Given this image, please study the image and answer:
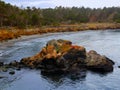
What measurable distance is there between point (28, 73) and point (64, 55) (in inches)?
301

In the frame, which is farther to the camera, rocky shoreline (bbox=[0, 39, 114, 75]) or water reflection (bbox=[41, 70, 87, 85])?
rocky shoreline (bbox=[0, 39, 114, 75])

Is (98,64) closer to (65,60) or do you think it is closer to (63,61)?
(65,60)

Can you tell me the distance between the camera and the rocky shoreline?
53.7 metres

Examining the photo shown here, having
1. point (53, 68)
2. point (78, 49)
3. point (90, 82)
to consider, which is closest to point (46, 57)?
point (53, 68)

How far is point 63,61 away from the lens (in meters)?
53.8

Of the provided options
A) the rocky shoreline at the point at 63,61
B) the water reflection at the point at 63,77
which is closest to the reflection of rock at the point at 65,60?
the rocky shoreline at the point at 63,61

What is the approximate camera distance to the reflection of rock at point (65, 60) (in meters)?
53.8

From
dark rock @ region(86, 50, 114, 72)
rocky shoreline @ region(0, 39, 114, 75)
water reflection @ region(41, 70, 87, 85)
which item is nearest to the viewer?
water reflection @ region(41, 70, 87, 85)

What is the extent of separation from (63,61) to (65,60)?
31.0 inches

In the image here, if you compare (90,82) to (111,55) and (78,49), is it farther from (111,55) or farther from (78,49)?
(111,55)

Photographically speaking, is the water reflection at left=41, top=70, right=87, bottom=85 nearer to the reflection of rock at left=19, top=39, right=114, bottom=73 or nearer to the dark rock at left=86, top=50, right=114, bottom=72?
the reflection of rock at left=19, top=39, right=114, bottom=73

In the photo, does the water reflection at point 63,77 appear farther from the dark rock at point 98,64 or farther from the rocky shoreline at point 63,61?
the dark rock at point 98,64

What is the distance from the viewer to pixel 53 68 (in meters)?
53.4

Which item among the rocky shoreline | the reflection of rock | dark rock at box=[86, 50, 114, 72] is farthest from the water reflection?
dark rock at box=[86, 50, 114, 72]
